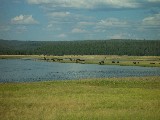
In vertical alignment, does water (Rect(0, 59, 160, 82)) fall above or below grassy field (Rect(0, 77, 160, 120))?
below

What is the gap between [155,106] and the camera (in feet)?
98.6

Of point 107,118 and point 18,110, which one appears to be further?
point 18,110

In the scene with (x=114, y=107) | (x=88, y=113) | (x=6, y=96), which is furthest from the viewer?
(x=6, y=96)

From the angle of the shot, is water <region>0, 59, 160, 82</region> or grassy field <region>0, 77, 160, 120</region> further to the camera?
water <region>0, 59, 160, 82</region>

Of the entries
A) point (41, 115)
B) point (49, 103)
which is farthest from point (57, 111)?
point (49, 103)

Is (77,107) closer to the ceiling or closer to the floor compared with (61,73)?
closer to the ceiling

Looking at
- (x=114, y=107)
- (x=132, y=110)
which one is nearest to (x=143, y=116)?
(x=132, y=110)

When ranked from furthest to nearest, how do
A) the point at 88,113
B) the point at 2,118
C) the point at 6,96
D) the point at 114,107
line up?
the point at 6,96 → the point at 114,107 → the point at 88,113 → the point at 2,118

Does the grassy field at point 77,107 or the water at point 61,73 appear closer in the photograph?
the grassy field at point 77,107

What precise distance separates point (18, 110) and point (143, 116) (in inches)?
404

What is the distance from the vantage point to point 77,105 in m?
30.5

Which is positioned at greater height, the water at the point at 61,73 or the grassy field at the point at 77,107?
the grassy field at the point at 77,107

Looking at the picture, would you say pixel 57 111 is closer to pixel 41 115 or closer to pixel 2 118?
pixel 41 115

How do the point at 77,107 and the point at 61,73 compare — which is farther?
the point at 61,73
